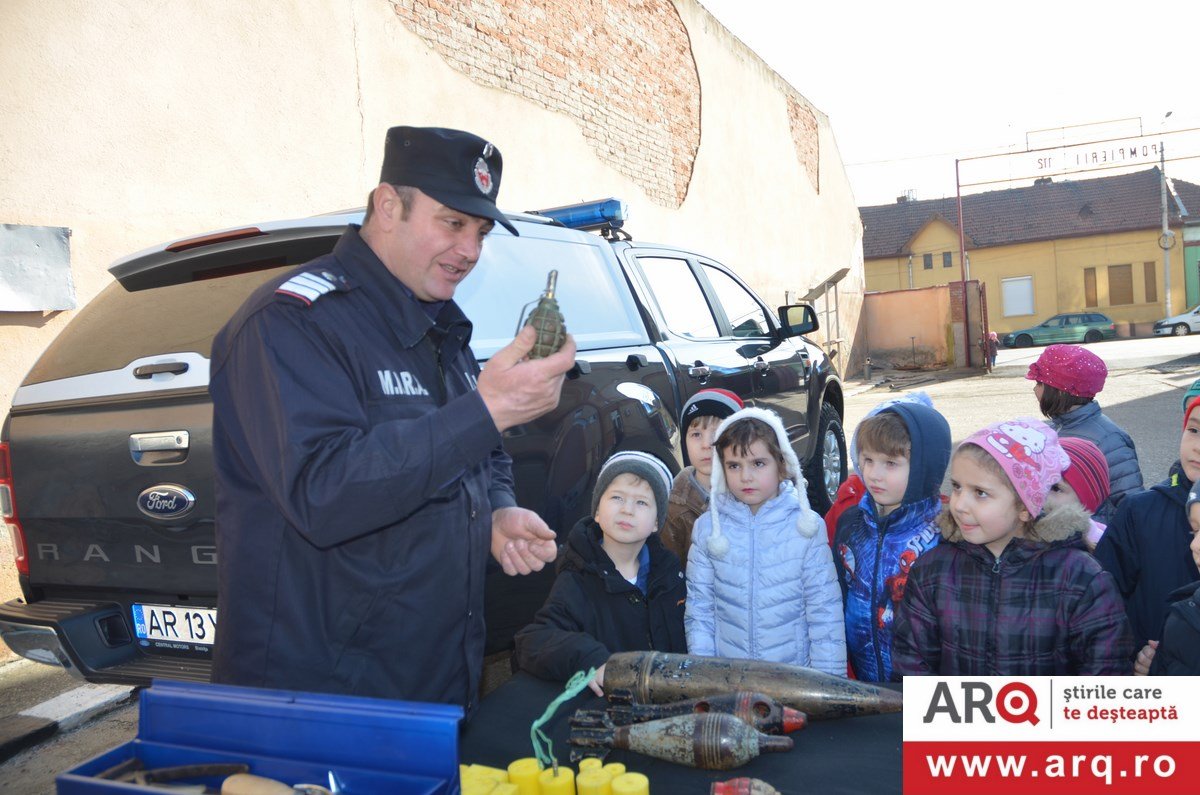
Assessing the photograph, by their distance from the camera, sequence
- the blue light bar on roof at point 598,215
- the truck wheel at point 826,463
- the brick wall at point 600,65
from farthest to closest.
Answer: the brick wall at point 600,65 < the truck wheel at point 826,463 < the blue light bar on roof at point 598,215

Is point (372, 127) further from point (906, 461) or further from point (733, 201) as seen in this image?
point (733, 201)

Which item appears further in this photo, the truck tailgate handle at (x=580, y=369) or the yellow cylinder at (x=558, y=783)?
the truck tailgate handle at (x=580, y=369)

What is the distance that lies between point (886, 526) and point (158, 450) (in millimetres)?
2324

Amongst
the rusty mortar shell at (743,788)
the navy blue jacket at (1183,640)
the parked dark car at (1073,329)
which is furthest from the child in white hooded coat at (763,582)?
the parked dark car at (1073,329)

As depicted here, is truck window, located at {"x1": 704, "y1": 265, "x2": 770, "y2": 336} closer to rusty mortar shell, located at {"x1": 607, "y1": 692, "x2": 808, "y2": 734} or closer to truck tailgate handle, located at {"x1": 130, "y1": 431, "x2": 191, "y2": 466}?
truck tailgate handle, located at {"x1": 130, "y1": 431, "x2": 191, "y2": 466}

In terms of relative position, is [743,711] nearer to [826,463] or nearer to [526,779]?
[526,779]

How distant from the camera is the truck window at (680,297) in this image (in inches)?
187

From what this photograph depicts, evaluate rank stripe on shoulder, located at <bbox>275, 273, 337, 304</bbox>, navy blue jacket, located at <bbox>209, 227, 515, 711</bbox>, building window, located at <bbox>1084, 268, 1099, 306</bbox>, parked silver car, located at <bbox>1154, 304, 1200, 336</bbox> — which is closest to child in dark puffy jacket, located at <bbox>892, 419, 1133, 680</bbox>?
navy blue jacket, located at <bbox>209, 227, 515, 711</bbox>

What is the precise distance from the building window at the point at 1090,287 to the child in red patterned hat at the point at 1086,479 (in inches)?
1831

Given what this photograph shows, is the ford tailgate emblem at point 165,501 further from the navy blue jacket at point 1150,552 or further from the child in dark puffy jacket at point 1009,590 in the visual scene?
the navy blue jacket at point 1150,552

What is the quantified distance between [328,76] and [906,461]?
6198mm

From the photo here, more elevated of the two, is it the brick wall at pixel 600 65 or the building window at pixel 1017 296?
the brick wall at pixel 600 65

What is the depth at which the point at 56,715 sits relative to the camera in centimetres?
407

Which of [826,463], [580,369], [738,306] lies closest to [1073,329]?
[826,463]
